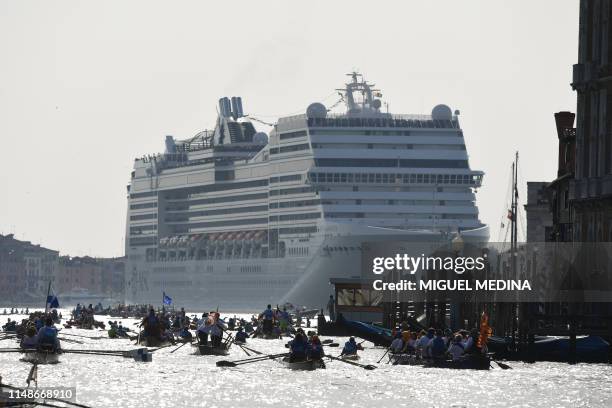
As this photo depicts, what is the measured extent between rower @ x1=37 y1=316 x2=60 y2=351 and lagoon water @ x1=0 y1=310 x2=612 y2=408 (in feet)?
2.85

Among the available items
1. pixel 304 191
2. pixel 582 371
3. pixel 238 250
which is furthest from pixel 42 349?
pixel 238 250

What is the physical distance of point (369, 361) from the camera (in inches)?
3027

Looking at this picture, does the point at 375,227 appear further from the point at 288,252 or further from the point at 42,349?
the point at 42,349

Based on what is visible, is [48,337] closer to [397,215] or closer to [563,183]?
[563,183]

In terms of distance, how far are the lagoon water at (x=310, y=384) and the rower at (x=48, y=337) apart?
87 centimetres

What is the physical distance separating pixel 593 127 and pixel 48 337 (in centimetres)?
3041

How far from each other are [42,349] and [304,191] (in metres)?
118

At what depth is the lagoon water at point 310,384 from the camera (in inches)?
2219

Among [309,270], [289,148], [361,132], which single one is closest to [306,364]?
[309,270]

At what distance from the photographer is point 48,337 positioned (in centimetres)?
6788

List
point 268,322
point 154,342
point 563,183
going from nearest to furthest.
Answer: point 154,342, point 563,183, point 268,322

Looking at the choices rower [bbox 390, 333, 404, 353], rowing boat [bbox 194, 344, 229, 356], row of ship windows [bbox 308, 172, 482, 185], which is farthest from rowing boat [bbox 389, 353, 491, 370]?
row of ship windows [bbox 308, 172, 482, 185]

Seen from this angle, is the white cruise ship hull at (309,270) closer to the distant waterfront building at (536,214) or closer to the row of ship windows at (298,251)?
the row of ship windows at (298,251)

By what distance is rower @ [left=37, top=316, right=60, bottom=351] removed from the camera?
221 ft
